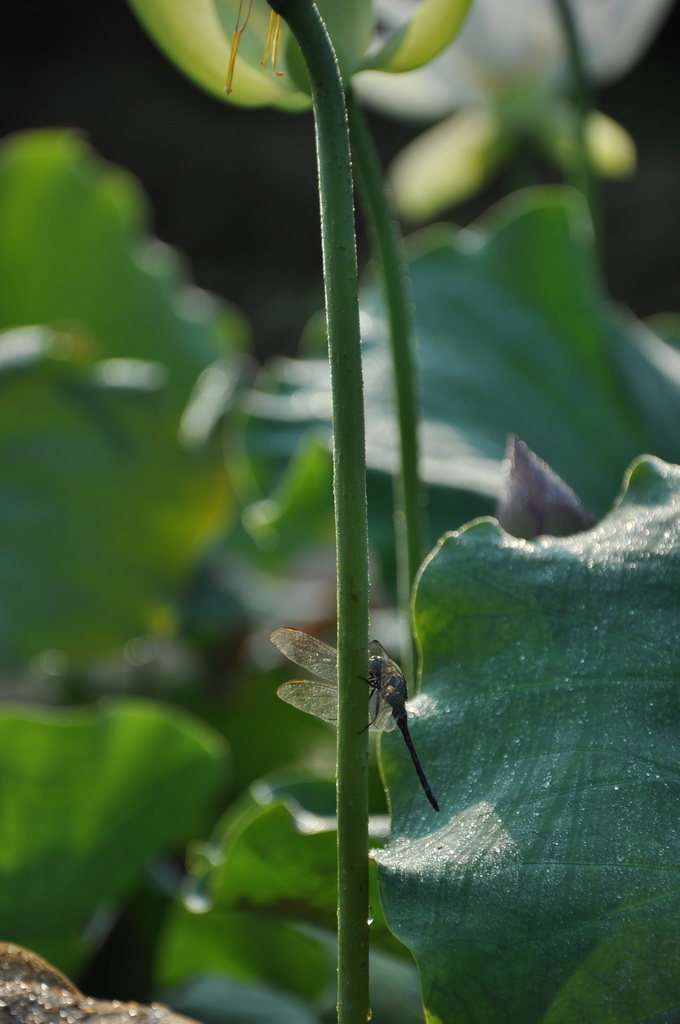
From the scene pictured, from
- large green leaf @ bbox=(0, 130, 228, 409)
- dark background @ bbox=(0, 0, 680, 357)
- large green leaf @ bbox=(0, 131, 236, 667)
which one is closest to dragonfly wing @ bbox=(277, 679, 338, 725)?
large green leaf @ bbox=(0, 131, 236, 667)

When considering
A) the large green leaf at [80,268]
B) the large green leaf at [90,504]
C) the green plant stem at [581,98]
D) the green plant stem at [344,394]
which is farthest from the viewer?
the large green leaf at [80,268]

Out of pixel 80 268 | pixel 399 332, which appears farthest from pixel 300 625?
pixel 399 332

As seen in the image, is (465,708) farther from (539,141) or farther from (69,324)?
(69,324)

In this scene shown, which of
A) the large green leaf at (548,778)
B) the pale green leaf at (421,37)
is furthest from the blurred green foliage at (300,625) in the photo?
the pale green leaf at (421,37)

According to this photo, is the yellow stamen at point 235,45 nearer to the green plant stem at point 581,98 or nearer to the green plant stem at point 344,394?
the green plant stem at point 344,394

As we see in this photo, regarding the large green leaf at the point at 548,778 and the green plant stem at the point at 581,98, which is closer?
the large green leaf at the point at 548,778

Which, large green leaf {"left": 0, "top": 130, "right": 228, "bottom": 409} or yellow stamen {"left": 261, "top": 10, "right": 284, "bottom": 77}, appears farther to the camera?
large green leaf {"left": 0, "top": 130, "right": 228, "bottom": 409}

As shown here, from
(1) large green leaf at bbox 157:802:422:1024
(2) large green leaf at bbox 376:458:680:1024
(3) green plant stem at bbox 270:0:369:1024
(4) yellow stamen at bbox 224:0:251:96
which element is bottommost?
(1) large green leaf at bbox 157:802:422:1024

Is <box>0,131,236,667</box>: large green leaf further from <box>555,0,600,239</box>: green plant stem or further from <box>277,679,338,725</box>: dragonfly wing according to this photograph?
<box>277,679,338,725</box>: dragonfly wing
